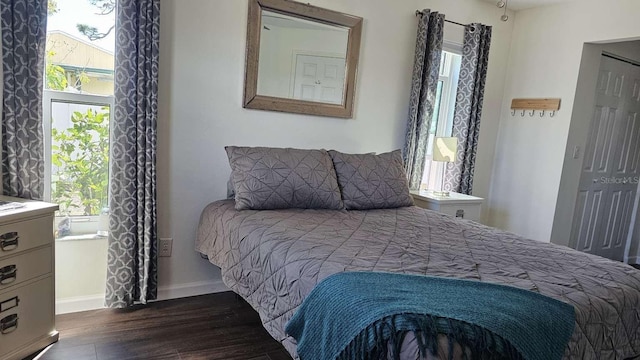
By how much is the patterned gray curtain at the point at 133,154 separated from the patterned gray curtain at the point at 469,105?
252 cm

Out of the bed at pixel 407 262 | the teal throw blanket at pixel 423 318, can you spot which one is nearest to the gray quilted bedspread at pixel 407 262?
the bed at pixel 407 262

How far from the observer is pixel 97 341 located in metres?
2.05

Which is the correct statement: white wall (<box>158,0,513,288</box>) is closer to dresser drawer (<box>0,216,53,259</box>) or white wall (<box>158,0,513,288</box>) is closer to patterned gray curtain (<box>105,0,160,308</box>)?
patterned gray curtain (<box>105,0,160,308</box>)

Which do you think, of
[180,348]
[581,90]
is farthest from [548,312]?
[581,90]

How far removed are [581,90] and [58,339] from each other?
413 cm

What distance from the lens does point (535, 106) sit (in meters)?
3.67

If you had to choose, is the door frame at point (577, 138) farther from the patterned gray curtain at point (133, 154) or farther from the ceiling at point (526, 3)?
the patterned gray curtain at point (133, 154)

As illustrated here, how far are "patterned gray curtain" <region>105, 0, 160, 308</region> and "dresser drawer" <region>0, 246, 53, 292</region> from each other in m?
0.40

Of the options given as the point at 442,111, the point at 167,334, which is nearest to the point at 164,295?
the point at 167,334

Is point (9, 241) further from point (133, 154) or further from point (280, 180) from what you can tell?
point (280, 180)

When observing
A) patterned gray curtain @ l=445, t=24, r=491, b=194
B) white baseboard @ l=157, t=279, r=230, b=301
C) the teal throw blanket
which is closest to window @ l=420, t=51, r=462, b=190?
patterned gray curtain @ l=445, t=24, r=491, b=194

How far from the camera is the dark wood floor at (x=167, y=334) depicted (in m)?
1.99

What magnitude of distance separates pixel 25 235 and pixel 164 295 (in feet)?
3.24

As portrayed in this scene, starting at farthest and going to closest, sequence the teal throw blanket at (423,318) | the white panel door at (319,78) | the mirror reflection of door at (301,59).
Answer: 1. the white panel door at (319,78)
2. the mirror reflection of door at (301,59)
3. the teal throw blanket at (423,318)
